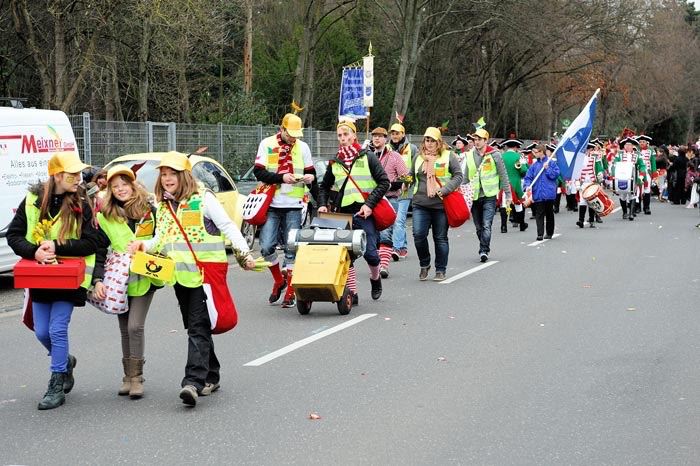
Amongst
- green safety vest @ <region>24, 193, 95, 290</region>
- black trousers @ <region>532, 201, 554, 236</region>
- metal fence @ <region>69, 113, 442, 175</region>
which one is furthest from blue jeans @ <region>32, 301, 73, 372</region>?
metal fence @ <region>69, 113, 442, 175</region>

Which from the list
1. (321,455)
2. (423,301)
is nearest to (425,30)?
(423,301)

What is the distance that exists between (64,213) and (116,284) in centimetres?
53

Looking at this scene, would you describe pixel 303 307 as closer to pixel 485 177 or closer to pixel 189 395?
pixel 189 395

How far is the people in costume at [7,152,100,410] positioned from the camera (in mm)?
6785

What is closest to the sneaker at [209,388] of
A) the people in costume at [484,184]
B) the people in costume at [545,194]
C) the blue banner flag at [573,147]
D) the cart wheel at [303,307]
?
the cart wheel at [303,307]

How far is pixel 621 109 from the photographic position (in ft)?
256

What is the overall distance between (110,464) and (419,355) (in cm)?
346

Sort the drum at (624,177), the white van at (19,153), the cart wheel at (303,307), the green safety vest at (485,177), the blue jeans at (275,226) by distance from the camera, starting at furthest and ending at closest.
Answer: the drum at (624,177) < the green safety vest at (485,177) < the white van at (19,153) < the blue jeans at (275,226) < the cart wheel at (303,307)

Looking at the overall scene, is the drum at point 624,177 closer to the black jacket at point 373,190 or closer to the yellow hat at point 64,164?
the black jacket at point 373,190

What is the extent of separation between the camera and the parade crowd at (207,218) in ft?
22.4

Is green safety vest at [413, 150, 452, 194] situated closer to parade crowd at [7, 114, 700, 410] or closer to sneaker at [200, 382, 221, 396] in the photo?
parade crowd at [7, 114, 700, 410]

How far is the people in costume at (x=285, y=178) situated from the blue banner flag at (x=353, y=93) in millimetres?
17114

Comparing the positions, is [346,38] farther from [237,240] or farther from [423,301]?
[237,240]

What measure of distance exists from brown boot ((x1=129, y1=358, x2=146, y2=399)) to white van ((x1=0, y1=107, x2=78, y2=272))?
642cm
